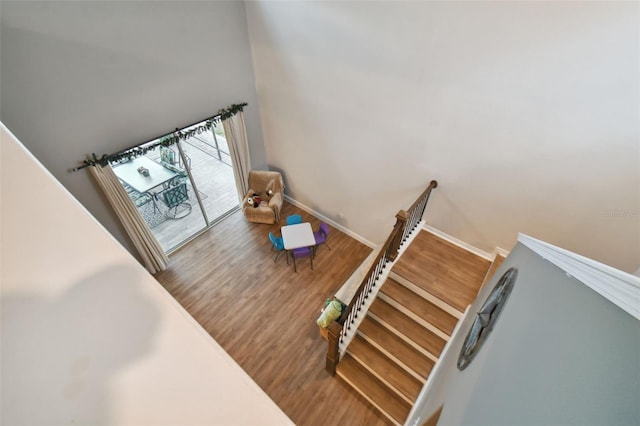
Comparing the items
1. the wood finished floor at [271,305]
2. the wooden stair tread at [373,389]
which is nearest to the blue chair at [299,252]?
the wood finished floor at [271,305]

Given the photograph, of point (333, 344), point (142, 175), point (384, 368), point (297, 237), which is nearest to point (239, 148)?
point (142, 175)

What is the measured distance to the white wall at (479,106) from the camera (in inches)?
97.7

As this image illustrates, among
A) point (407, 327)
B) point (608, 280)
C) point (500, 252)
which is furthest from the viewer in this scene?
point (500, 252)

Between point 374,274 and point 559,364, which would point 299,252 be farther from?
point 559,364

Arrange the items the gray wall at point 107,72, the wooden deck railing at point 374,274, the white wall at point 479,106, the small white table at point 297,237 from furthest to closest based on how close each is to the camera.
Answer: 1. the small white table at point 297,237
2. the wooden deck railing at point 374,274
3. the gray wall at point 107,72
4. the white wall at point 479,106

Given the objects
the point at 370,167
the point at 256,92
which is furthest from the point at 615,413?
the point at 256,92

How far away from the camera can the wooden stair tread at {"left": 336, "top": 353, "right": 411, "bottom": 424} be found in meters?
3.40

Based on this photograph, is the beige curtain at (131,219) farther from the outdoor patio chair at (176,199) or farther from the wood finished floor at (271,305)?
the outdoor patio chair at (176,199)

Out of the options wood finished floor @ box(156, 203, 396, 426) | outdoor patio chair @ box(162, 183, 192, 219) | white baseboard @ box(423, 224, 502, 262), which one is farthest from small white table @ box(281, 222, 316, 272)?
outdoor patio chair @ box(162, 183, 192, 219)

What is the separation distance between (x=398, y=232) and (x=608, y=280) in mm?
2843

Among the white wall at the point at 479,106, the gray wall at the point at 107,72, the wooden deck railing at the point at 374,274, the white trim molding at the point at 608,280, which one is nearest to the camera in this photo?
the white trim molding at the point at 608,280

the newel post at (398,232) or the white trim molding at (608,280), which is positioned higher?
the white trim molding at (608,280)

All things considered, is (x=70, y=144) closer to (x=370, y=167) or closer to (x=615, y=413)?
(x=370, y=167)

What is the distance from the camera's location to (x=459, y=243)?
4199 millimetres
